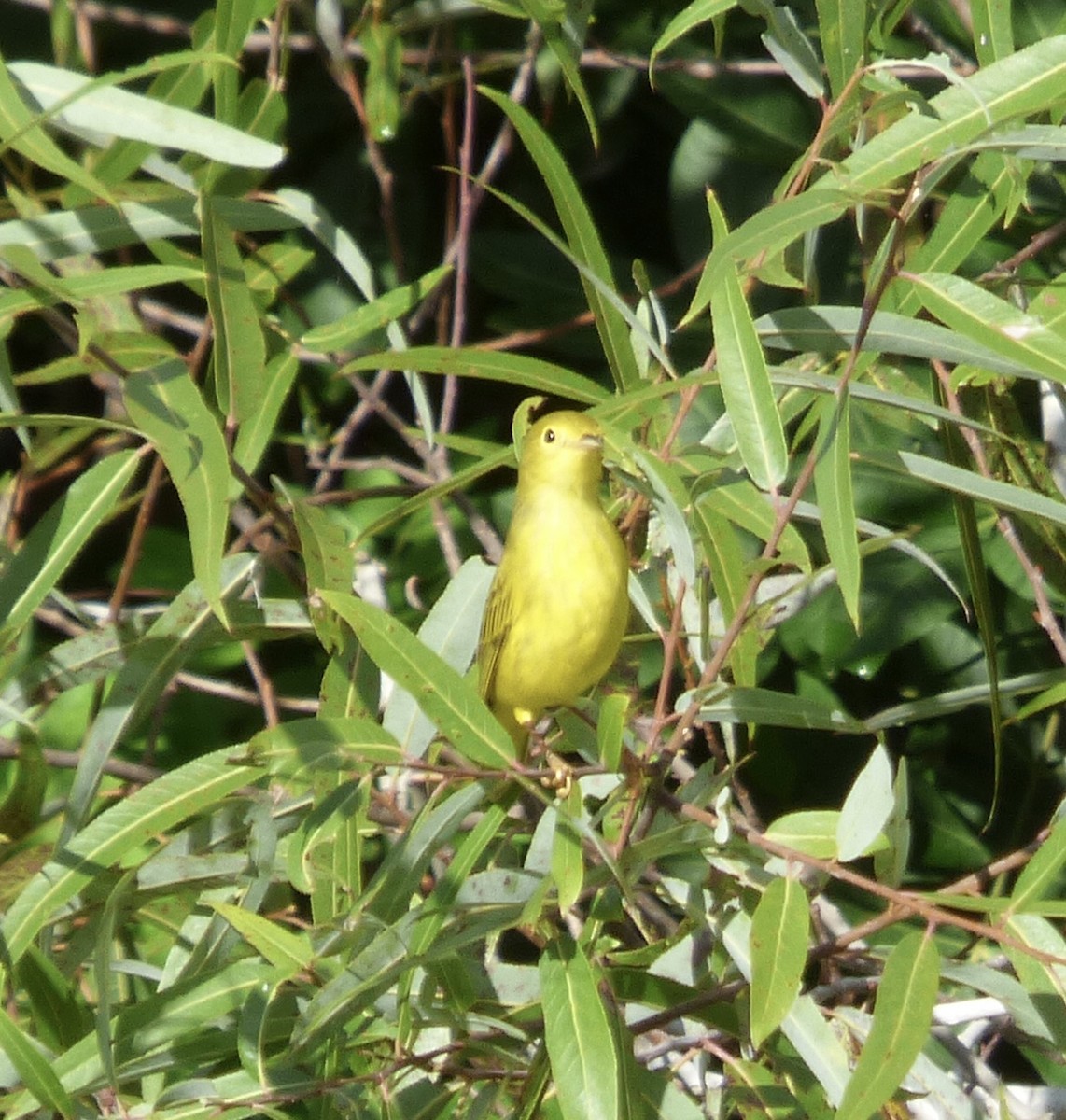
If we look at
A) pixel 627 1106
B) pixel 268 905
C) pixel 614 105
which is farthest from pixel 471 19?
Answer: pixel 627 1106

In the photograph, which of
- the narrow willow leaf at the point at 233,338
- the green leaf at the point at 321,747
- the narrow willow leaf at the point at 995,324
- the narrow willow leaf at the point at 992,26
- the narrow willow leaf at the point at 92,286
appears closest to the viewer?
the narrow willow leaf at the point at 995,324

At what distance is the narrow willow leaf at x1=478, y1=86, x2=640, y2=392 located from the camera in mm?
2105

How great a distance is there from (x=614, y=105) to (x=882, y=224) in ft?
4.30

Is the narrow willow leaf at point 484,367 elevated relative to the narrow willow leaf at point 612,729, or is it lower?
elevated

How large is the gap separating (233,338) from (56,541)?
0.33 meters

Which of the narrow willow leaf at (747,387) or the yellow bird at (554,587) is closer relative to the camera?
the narrow willow leaf at (747,387)

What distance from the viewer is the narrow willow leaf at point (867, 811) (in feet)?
5.46

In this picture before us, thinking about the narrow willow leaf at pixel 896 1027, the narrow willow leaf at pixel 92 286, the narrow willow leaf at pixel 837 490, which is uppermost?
the narrow willow leaf at pixel 92 286

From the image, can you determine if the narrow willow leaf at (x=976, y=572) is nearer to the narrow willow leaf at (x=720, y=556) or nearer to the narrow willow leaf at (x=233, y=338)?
the narrow willow leaf at (x=720, y=556)

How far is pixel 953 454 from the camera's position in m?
2.21

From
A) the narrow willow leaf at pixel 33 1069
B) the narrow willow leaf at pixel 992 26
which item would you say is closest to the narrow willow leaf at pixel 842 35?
the narrow willow leaf at pixel 992 26

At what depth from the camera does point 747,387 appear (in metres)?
1.73

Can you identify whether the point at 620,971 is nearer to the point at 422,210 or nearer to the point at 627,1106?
the point at 627,1106

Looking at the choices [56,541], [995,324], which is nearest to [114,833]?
[56,541]
